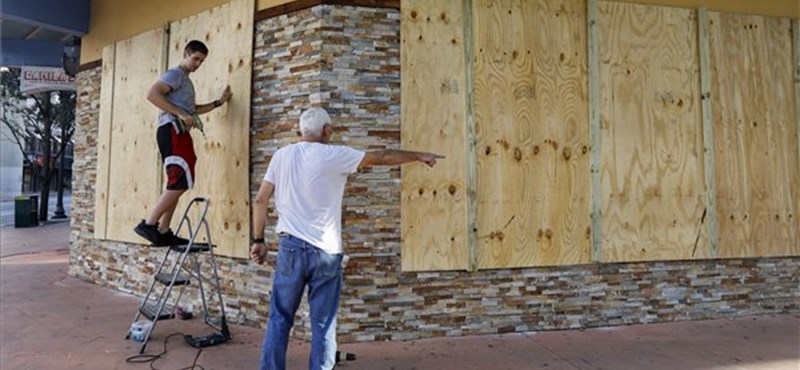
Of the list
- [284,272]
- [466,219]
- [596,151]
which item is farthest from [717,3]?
[284,272]

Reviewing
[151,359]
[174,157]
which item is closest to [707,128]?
[174,157]

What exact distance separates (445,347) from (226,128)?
9.01 ft

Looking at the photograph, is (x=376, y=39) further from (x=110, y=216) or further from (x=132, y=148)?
(x=110, y=216)

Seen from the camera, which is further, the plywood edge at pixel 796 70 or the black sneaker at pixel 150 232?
the plywood edge at pixel 796 70

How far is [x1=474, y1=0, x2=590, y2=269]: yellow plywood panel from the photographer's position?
4.31m

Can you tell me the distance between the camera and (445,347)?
388cm

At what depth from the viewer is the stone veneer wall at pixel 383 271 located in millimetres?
4004

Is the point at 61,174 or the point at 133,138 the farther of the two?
the point at 61,174

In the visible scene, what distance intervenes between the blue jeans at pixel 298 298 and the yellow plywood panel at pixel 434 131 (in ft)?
4.45

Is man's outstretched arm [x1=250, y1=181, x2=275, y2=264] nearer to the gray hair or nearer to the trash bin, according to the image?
the gray hair

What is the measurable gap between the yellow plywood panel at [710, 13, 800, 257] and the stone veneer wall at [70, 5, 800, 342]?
0.47 meters

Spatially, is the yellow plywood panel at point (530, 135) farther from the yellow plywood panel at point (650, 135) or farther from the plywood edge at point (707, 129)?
the plywood edge at point (707, 129)

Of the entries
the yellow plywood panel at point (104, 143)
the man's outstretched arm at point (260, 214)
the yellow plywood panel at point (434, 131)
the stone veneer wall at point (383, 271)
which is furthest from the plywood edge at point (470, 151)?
the yellow plywood panel at point (104, 143)

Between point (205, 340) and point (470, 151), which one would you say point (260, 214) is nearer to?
point (205, 340)
